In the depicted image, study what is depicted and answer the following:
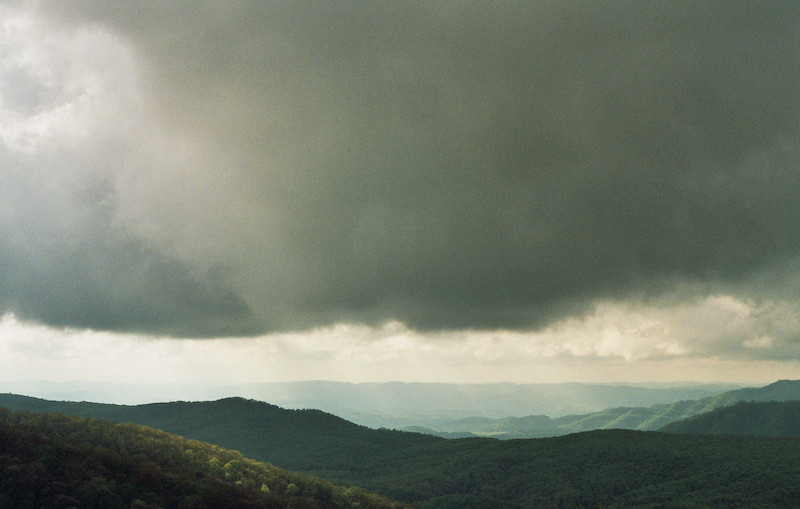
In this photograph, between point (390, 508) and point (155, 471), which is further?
point (390, 508)

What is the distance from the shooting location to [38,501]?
10238 cm

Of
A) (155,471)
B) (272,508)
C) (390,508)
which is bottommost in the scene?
(390,508)

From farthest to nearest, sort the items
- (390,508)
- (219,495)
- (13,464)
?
(390,508) → (219,495) → (13,464)

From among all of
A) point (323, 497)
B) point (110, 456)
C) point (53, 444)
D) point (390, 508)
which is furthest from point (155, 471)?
point (390, 508)

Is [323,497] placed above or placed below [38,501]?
below

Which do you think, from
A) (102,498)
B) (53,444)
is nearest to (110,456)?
(53,444)

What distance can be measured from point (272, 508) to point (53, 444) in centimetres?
6141

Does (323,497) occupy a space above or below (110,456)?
below

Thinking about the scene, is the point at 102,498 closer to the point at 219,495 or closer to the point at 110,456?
the point at 219,495

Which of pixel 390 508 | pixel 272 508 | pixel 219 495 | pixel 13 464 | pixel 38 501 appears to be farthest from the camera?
pixel 390 508

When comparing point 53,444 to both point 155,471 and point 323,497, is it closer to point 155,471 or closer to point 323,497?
point 155,471

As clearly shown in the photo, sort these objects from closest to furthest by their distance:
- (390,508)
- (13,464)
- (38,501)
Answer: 1. (38,501)
2. (13,464)
3. (390,508)

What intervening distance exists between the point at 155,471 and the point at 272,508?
33005 mm

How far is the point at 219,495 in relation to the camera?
12962cm
